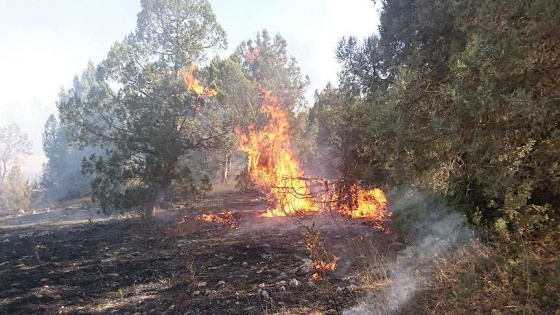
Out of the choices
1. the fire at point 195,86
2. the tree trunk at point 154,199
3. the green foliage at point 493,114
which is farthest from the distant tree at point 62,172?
the green foliage at point 493,114

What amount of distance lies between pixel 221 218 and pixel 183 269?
6.54m

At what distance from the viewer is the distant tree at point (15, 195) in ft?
87.4

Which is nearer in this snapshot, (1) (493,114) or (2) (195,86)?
(1) (493,114)

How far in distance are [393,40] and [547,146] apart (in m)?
7.22

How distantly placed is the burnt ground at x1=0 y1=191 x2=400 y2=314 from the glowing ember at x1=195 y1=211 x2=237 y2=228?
0.22 meters

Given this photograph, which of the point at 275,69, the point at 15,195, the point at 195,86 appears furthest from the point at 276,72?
the point at 15,195

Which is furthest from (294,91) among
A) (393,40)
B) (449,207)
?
(449,207)

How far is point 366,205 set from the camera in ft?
40.0

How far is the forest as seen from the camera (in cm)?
417

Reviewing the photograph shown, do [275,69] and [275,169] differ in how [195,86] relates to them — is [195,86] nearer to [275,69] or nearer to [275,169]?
[275,169]

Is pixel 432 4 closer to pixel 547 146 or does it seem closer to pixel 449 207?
pixel 449 207

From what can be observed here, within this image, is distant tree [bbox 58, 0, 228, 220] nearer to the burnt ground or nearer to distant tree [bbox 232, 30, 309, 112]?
the burnt ground

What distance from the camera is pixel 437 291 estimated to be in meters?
5.23

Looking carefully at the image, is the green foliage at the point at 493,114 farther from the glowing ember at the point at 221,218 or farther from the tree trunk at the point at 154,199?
the tree trunk at the point at 154,199
